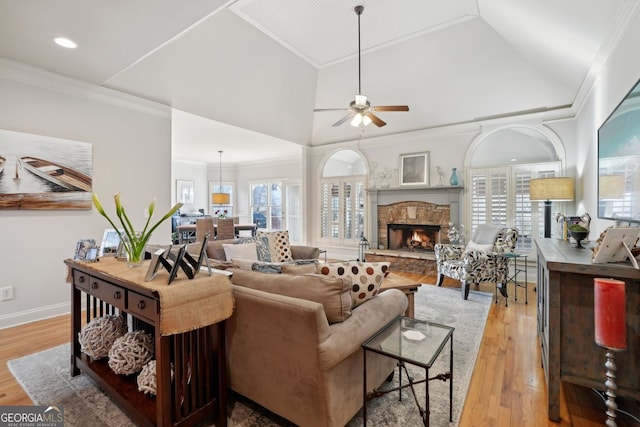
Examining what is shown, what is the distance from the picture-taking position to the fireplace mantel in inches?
218

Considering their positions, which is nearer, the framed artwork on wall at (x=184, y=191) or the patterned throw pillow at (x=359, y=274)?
the patterned throw pillow at (x=359, y=274)

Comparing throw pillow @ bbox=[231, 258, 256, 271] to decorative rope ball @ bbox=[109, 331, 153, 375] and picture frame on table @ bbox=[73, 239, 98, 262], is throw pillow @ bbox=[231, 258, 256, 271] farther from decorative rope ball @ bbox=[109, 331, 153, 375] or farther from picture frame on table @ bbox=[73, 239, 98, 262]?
picture frame on table @ bbox=[73, 239, 98, 262]

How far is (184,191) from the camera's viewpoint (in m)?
9.09

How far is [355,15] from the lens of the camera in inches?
152

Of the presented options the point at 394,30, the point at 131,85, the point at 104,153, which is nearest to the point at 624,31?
the point at 394,30

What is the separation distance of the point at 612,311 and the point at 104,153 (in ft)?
15.9

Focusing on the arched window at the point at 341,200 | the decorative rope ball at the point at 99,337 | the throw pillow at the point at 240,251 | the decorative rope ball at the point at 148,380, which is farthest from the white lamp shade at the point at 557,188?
the decorative rope ball at the point at 99,337

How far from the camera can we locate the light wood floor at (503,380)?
1.86 meters

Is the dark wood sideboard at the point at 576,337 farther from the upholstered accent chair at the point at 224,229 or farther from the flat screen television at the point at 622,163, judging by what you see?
the upholstered accent chair at the point at 224,229

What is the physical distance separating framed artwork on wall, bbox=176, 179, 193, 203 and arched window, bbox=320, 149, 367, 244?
4.44 m

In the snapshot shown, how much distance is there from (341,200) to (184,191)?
4984 mm

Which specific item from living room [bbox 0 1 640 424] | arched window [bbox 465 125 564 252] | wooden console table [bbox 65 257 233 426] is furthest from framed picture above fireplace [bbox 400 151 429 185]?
wooden console table [bbox 65 257 233 426]

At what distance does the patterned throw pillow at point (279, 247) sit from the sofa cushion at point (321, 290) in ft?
8.22

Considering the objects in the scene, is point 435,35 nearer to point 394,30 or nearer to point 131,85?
point 394,30
